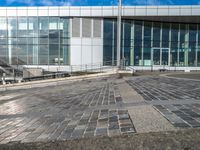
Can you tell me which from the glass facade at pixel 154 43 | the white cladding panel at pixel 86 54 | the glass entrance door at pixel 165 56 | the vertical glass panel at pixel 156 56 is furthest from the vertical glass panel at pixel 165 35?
the white cladding panel at pixel 86 54

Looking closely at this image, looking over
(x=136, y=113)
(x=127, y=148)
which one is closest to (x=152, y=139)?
(x=127, y=148)

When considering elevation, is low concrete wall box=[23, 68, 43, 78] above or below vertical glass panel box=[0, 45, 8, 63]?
below

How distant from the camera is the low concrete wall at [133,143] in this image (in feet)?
14.9

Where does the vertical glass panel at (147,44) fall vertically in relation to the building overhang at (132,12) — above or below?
below

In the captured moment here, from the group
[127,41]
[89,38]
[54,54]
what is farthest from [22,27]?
[127,41]

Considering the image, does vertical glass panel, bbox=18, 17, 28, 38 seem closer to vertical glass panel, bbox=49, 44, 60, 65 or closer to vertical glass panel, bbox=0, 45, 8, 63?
vertical glass panel, bbox=0, 45, 8, 63

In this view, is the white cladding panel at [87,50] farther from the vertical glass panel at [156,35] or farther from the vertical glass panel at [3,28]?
the vertical glass panel at [3,28]

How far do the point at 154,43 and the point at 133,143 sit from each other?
34554mm

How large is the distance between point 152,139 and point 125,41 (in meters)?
33.6

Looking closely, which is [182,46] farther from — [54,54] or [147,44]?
[54,54]

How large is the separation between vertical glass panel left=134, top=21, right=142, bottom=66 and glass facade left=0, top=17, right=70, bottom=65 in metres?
8.54

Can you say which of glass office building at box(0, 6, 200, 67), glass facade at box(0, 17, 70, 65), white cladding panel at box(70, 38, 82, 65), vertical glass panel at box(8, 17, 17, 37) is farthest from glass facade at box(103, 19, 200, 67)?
vertical glass panel at box(8, 17, 17, 37)

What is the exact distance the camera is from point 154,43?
38.3 meters

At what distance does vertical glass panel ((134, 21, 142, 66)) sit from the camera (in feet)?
125
